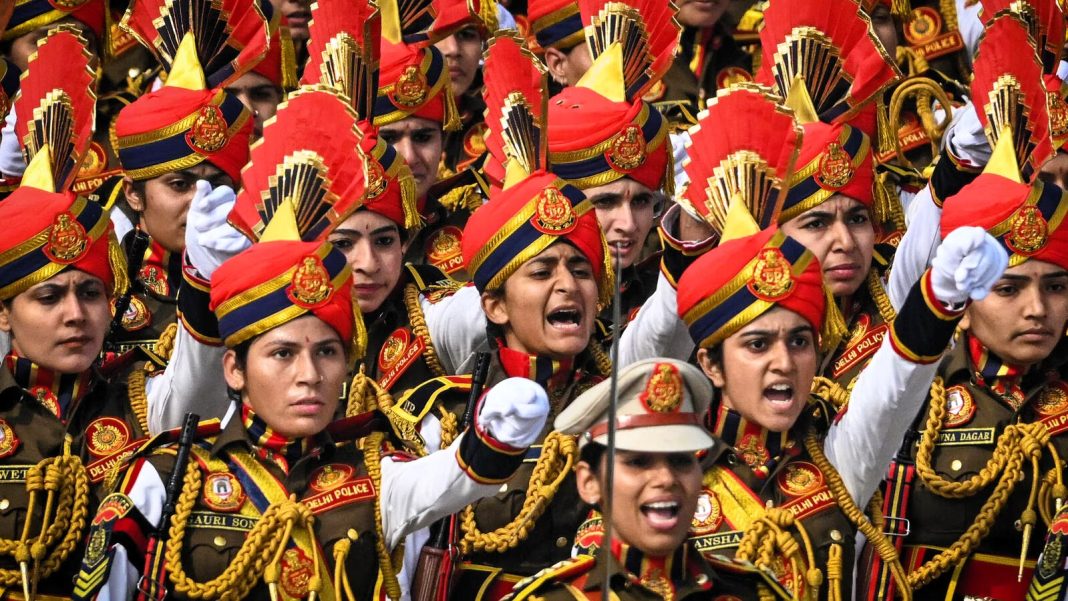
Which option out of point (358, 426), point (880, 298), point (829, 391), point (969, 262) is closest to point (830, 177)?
point (880, 298)

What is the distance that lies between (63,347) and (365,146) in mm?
1785

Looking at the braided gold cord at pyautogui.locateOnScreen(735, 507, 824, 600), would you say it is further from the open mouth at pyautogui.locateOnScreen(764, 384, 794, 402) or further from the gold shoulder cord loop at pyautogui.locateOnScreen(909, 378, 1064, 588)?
the gold shoulder cord loop at pyautogui.locateOnScreen(909, 378, 1064, 588)

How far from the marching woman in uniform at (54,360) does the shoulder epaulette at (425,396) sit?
1.16 metres

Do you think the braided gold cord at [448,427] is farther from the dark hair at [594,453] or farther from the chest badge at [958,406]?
the chest badge at [958,406]

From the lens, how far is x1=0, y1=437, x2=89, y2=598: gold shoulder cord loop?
12.7 meters

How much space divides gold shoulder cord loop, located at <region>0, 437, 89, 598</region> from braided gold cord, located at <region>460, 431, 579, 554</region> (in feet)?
5.24

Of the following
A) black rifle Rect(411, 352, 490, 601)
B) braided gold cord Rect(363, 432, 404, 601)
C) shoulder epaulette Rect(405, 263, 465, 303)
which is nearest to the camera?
braided gold cord Rect(363, 432, 404, 601)

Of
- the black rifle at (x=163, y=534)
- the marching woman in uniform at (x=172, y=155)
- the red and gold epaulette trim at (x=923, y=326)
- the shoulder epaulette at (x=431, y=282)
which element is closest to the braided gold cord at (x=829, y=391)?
the red and gold epaulette trim at (x=923, y=326)

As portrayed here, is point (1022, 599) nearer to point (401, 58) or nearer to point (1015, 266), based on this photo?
point (1015, 266)

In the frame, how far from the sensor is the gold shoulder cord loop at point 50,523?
1270 centimetres

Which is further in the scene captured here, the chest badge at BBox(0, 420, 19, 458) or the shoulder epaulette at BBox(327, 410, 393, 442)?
the chest badge at BBox(0, 420, 19, 458)

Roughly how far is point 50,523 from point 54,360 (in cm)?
82

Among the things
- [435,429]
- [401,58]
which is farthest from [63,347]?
[401,58]

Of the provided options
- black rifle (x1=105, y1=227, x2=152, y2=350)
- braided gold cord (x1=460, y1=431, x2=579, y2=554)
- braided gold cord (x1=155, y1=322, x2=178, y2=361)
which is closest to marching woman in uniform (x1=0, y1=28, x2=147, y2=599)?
braided gold cord (x1=155, y1=322, x2=178, y2=361)
